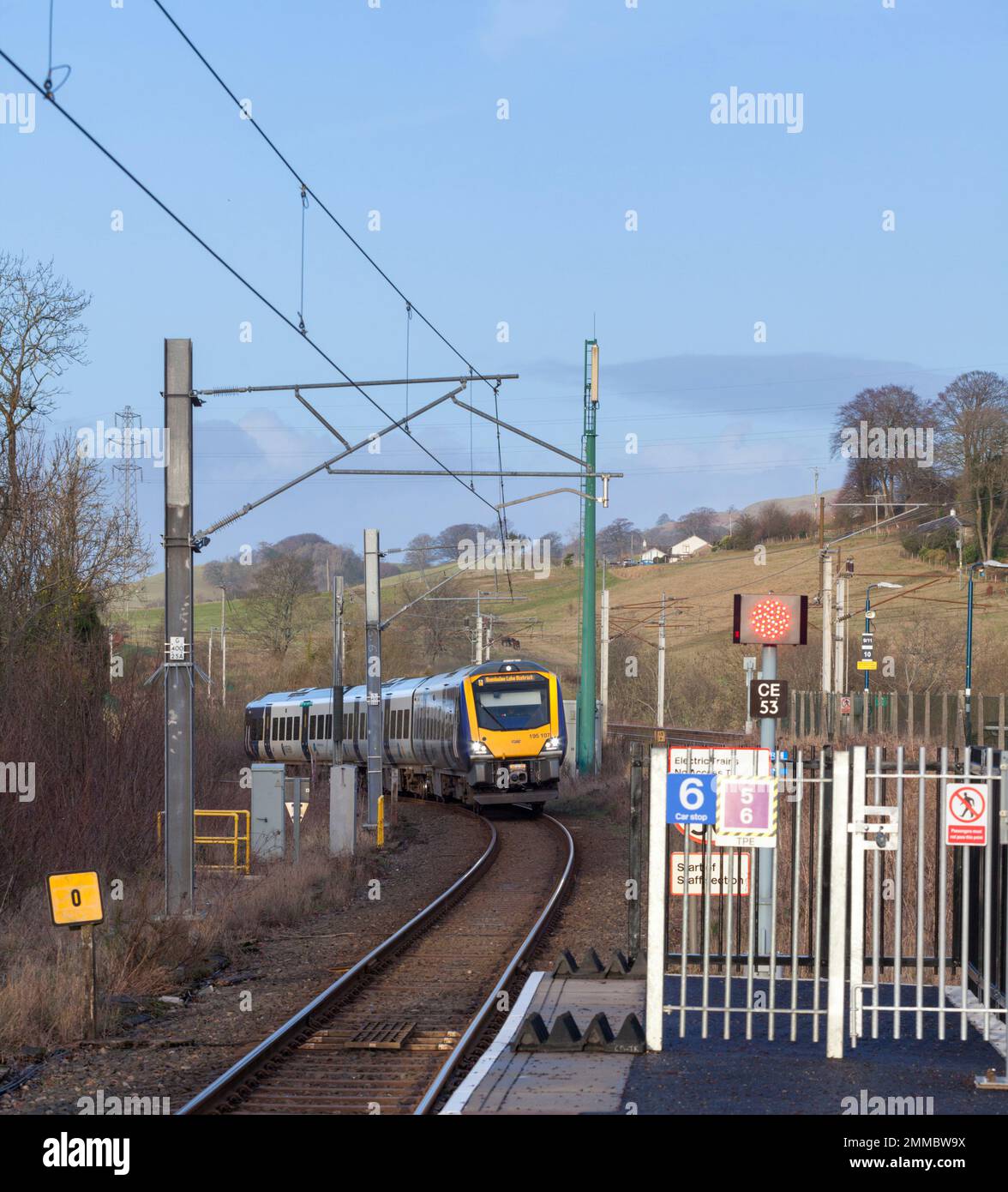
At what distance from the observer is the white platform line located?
742 cm

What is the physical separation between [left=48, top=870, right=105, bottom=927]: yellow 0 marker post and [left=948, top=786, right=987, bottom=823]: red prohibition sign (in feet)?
20.2

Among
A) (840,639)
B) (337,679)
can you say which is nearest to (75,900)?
(337,679)

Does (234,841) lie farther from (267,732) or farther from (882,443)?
(882,443)

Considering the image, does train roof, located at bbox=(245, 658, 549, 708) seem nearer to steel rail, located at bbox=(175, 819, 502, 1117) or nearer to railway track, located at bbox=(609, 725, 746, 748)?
railway track, located at bbox=(609, 725, 746, 748)

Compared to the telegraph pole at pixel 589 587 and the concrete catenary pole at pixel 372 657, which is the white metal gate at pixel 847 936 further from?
the telegraph pole at pixel 589 587

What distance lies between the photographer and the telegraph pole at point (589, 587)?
120 ft

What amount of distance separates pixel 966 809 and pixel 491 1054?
3.09 metres

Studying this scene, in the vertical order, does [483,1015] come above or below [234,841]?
above

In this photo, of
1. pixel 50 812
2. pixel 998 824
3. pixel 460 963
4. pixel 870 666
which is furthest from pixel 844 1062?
pixel 870 666

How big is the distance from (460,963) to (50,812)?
7069 mm

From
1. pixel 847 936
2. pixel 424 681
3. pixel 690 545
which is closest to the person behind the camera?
pixel 847 936

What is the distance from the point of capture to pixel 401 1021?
10.9 m

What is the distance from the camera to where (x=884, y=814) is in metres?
7.95

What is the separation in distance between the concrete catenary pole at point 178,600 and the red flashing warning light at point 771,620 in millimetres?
6543
